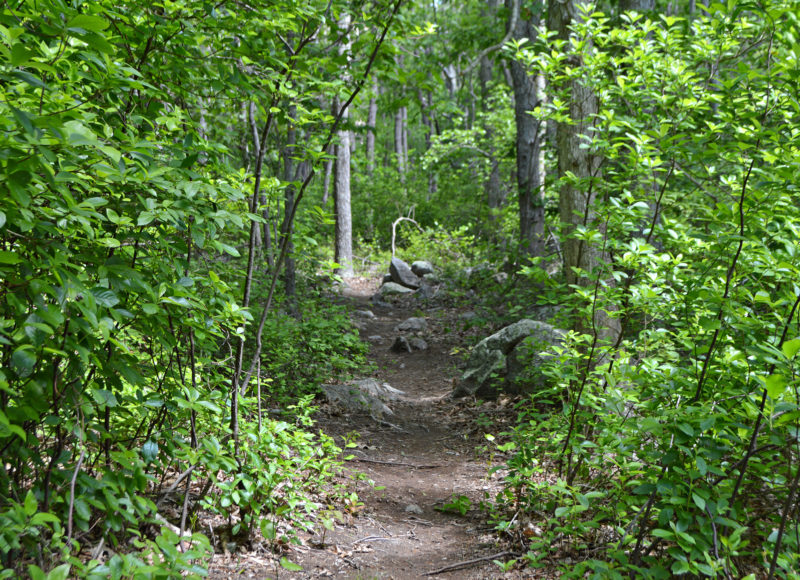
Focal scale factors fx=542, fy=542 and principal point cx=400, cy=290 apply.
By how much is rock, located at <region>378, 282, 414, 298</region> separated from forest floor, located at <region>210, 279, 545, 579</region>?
5357mm

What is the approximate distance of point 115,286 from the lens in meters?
2.00

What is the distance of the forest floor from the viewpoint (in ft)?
10.8

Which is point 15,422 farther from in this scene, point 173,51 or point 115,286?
point 173,51

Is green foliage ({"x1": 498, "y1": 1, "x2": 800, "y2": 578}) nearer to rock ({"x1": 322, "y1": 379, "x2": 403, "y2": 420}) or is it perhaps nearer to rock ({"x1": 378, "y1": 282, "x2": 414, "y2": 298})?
rock ({"x1": 322, "y1": 379, "x2": 403, "y2": 420})

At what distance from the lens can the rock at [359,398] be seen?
268 inches

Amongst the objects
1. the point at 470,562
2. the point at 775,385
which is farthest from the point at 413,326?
the point at 775,385

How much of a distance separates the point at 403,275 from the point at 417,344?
208 inches

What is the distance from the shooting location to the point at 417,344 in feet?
34.4

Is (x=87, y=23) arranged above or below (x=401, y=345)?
above

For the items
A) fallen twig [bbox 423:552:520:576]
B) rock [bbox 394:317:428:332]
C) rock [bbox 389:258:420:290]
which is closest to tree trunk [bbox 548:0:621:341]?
fallen twig [bbox 423:552:520:576]

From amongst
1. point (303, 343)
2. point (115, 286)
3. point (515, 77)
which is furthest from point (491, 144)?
point (115, 286)

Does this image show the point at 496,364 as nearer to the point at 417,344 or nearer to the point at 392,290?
the point at 417,344

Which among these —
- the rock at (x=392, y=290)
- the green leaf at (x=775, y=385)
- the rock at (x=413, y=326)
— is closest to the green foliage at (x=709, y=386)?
the green leaf at (x=775, y=385)

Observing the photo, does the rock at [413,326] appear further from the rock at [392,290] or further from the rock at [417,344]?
the rock at [392,290]
